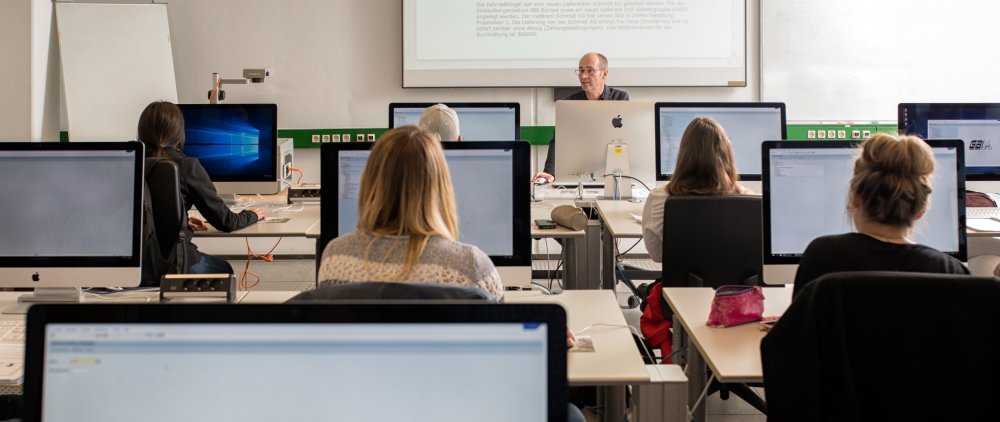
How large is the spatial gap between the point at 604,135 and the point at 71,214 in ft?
8.31

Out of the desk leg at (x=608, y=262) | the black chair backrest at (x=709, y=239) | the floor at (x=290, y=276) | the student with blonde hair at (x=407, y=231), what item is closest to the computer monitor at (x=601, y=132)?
the desk leg at (x=608, y=262)

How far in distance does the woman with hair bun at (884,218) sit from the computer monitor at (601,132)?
2.27 metres

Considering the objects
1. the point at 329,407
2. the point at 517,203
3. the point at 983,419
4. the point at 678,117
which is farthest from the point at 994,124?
the point at 329,407

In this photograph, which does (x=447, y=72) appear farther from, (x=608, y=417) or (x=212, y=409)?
(x=212, y=409)

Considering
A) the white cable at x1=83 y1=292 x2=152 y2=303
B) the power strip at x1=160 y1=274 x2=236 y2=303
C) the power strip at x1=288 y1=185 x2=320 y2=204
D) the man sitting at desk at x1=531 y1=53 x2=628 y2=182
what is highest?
the man sitting at desk at x1=531 y1=53 x2=628 y2=182

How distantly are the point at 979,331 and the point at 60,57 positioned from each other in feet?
19.4

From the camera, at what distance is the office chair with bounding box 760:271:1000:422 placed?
1412 mm

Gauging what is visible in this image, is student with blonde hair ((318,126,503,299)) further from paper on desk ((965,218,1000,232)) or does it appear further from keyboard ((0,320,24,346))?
paper on desk ((965,218,1000,232))

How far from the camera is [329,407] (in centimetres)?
81

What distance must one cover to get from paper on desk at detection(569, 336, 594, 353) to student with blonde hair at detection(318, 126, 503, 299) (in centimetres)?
33

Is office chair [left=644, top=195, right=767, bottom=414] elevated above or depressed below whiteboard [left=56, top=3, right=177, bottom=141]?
below

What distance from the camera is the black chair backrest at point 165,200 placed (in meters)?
3.13

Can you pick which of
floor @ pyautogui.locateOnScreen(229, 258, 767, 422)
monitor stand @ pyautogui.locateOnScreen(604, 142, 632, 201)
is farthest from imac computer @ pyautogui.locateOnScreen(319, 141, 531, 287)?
monitor stand @ pyautogui.locateOnScreen(604, 142, 632, 201)

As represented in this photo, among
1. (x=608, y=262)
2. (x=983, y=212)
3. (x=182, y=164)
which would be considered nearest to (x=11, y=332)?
(x=182, y=164)
